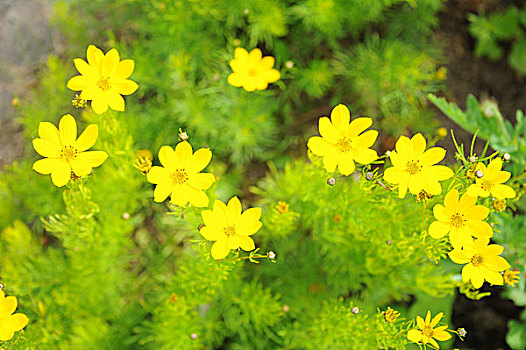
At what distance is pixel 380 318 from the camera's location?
185 centimetres

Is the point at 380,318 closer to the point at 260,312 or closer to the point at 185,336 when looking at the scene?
the point at 260,312

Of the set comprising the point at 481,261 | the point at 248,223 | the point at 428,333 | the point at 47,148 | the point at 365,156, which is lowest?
the point at 428,333

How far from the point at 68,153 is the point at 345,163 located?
1.04 meters

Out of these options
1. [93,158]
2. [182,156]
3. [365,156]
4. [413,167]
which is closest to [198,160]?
[182,156]

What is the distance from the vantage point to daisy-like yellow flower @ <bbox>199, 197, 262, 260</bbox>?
5.08 ft

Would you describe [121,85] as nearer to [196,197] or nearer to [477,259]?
[196,197]

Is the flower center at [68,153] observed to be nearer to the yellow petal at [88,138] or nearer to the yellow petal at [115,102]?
the yellow petal at [88,138]

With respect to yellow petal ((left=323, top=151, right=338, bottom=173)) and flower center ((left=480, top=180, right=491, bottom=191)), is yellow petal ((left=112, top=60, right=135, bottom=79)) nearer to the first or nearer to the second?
yellow petal ((left=323, top=151, right=338, bottom=173))

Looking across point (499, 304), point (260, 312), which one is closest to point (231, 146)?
point (260, 312)

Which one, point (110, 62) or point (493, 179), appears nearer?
point (493, 179)

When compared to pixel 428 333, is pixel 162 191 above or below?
above

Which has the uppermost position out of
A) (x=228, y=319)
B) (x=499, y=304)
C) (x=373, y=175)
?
→ (x=373, y=175)

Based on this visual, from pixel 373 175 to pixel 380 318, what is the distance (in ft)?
2.08

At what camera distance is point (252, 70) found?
7.86ft
